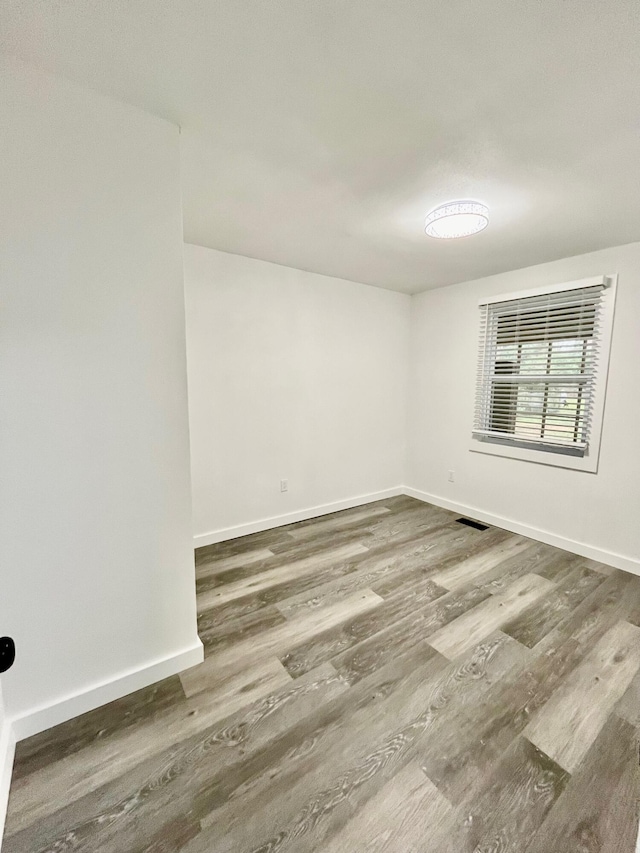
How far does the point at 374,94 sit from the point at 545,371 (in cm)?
255

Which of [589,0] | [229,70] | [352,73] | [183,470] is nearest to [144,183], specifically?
[229,70]

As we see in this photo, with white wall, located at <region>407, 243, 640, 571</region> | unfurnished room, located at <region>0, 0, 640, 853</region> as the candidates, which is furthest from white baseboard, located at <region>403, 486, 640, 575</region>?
unfurnished room, located at <region>0, 0, 640, 853</region>

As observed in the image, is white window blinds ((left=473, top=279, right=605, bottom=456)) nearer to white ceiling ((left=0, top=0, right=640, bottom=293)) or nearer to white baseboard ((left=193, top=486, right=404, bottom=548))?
white ceiling ((left=0, top=0, right=640, bottom=293))

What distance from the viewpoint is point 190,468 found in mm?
1604

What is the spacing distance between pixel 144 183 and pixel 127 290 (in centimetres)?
43

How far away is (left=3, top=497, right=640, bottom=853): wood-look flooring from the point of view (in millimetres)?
1054

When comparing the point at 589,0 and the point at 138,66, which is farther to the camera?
the point at 138,66

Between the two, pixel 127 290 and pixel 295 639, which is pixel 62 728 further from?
pixel 127 290

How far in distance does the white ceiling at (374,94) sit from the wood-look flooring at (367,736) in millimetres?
2355

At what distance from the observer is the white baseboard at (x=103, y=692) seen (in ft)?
4.31

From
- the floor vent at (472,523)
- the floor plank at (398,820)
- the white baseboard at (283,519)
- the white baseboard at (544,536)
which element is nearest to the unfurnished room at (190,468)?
the floor plank at (398,820)

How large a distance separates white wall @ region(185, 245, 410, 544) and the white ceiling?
0.83 metres

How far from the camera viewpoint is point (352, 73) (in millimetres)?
1145

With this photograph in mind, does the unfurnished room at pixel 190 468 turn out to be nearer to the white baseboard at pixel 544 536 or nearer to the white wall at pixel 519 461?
the white wall at pixel 519 461
